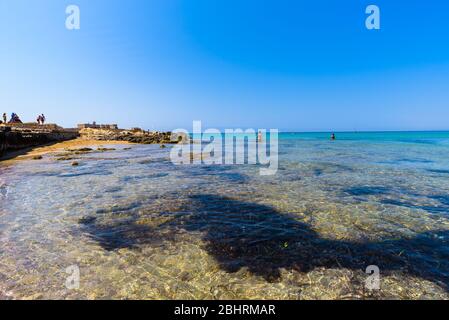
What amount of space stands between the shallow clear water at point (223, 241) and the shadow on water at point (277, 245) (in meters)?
0.03

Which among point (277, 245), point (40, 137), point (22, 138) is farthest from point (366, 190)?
point (40, 137)

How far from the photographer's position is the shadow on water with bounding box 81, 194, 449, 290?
670 centimetres

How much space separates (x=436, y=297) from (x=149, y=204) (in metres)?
10.3

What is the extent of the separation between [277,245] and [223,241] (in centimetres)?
167

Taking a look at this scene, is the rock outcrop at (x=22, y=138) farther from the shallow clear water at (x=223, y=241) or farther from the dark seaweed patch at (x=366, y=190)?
the dark seaweed patch at (x=366, y=190)

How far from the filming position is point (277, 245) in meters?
7.84

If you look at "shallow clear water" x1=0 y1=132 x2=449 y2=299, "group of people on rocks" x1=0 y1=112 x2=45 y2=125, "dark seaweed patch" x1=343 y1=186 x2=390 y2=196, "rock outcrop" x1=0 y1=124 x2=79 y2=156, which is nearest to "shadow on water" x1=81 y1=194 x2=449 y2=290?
"shallow clear water" x1=0 y1=132 x2=449 y2=299

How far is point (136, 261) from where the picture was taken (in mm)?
6980

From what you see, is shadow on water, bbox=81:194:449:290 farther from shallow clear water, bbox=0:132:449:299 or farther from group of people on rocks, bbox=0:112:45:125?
group of people on rocks, bbox=0:112:45:125

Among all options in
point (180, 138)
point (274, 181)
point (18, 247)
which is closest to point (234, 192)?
point (274, 181)

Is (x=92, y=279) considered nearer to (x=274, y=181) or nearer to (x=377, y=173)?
(x=274, y=181)

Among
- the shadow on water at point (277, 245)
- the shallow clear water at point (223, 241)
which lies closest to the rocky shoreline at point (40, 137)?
the shallow clear water at point (223, 241)

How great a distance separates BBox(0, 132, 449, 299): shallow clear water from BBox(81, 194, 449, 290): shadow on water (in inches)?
1.4

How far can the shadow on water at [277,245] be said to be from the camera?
6.70m
